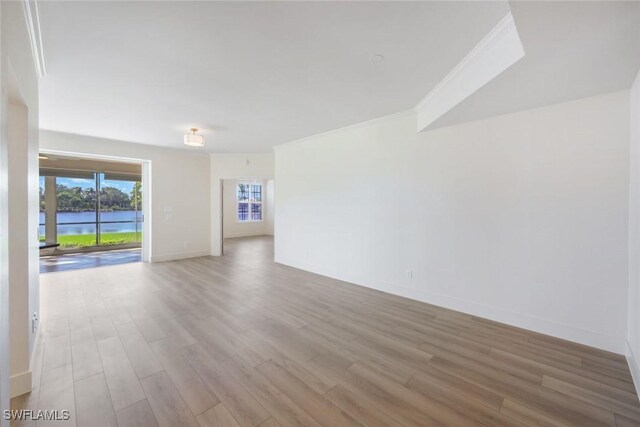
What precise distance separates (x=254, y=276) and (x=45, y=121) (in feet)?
14.3

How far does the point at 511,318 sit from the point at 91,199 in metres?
11.1

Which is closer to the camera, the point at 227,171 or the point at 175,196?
the point at 175,196

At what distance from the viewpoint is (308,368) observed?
219 cm

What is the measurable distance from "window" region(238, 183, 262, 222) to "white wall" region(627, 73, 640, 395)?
10.8 meters

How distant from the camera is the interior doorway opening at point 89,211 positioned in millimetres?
6945

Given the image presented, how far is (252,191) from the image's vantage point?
1168 centimetres

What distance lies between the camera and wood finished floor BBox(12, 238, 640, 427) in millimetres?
1726

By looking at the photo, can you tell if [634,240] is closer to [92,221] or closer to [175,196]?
[175,196]

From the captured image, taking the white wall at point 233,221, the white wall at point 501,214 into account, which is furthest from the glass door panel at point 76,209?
the white wall at point 501,214

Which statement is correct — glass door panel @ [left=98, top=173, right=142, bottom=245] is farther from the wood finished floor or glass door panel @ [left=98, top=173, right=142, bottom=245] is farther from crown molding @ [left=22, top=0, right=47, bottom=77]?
crown molding @ [left=22, top=0, right=47, bottom=77]

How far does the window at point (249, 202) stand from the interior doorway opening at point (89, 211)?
146 inches

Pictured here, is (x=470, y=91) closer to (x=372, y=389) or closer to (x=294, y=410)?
(x=372, y=389)

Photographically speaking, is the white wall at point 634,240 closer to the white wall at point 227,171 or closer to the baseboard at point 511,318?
the baseboard at point 511,318

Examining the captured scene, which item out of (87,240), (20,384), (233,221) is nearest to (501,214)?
(20,384)
